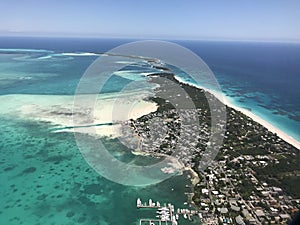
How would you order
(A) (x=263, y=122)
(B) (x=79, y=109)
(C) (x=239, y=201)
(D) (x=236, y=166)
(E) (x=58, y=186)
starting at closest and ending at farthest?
(C) (x=239, y=201) → (E) (x=58, y=186) → (D) (x=236, y=166) → (A) (x=263, y=122) → (B) (x=79, y=109)

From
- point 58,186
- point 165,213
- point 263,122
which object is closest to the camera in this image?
point 165,213

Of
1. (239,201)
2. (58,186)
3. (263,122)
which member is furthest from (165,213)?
(263,122)

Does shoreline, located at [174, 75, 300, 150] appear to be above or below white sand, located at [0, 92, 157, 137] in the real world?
below

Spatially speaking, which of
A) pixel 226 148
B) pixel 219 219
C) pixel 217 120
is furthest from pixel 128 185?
pixel 217 120

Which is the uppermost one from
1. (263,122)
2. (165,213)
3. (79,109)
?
(165,213)

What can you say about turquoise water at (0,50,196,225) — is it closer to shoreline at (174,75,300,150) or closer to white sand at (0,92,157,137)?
white sand at (0,92,157,137)

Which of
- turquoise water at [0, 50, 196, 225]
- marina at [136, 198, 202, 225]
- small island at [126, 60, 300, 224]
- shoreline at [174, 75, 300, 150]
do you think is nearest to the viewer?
marina at [136, 198, 202, 225]

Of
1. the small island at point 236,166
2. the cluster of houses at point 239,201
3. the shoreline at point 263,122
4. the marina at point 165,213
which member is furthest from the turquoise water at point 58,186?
the shoreline at point 263,122

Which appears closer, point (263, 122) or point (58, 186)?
point (58, 186)

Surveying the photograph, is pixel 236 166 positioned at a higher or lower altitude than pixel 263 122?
higher

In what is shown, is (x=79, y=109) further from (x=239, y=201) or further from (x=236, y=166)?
(x=239, y=201)

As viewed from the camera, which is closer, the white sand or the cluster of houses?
the cluster of houses

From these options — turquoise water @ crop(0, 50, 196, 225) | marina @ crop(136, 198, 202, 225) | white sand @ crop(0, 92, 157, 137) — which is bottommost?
white sand @ crop(0, 92, 157, 137)

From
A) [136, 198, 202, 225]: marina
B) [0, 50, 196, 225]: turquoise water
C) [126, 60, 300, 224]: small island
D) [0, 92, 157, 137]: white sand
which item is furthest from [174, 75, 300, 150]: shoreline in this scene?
[136, 198, 202, 225]: marina
